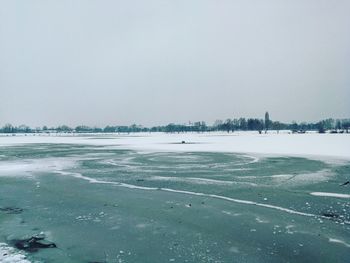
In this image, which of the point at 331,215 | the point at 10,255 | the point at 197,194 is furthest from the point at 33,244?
the point at 331,215

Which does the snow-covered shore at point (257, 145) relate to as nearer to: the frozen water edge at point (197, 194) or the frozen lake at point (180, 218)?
the frozen lake at point (180, 218)

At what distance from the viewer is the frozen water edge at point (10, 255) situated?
6.01 metres

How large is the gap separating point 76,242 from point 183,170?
1210 cm

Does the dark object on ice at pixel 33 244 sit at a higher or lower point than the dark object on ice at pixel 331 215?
higher

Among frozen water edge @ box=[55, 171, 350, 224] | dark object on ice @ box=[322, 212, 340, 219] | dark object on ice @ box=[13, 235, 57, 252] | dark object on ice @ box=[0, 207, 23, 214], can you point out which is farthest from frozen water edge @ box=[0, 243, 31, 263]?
dark object on ice @ box=[322, 212, 340, 219]

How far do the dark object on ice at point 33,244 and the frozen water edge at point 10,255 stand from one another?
7.8 inches

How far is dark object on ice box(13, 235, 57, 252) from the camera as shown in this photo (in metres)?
6.72

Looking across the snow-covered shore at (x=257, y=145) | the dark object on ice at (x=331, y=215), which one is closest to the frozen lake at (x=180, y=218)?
the dark object on ice at (x=331, y=215)

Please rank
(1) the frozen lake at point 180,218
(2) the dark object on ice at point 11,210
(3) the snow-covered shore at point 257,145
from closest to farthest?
(1) the frozen lake at point 180,218, (2) the dark object on ice at point 11,210, (3) the snow-covered shore at point 257,145

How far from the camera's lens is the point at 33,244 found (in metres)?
6.96

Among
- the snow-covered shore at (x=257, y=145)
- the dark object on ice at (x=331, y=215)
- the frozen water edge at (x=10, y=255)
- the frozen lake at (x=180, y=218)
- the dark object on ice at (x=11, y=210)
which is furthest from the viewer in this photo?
the snow-covered shore at (x=257, y=145)

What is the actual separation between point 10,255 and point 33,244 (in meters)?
0.71

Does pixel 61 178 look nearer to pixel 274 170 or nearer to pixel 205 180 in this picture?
pixel 205 180

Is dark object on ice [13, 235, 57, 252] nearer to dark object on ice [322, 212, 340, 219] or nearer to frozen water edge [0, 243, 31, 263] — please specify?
frozen water edge [0, 243, 31, 263]
